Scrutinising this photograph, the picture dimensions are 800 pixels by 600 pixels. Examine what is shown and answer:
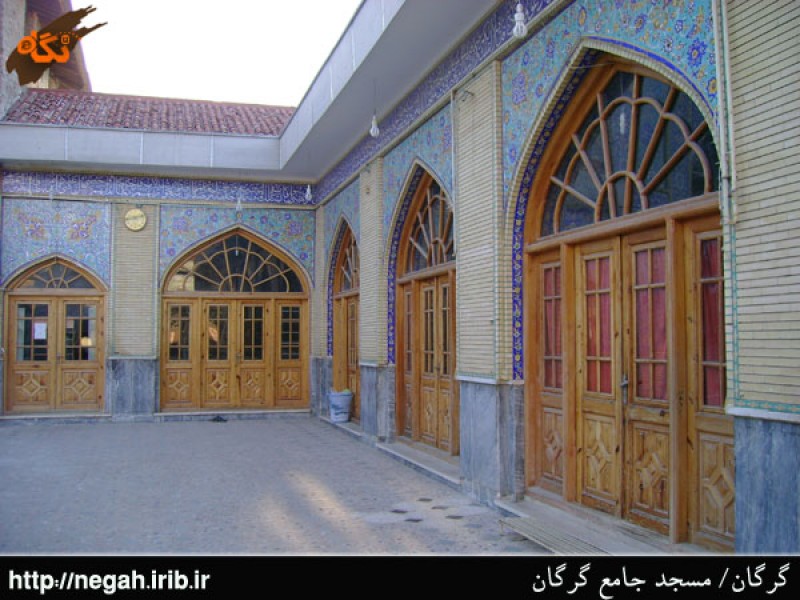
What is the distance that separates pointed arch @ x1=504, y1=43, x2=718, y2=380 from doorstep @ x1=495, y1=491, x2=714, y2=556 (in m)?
0.95

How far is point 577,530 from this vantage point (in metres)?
4.91

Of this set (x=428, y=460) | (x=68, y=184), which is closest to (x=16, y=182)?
(x=68, y=184)

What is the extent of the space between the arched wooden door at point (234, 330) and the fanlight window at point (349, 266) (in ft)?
4.40

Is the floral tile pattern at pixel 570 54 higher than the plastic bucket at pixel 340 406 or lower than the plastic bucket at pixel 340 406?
higher

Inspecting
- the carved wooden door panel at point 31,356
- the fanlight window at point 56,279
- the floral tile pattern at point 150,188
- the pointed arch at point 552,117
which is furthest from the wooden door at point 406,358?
the carved wooden door panel at point 31,356

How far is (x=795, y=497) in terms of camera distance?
3.22m

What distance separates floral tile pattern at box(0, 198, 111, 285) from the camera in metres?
11.9

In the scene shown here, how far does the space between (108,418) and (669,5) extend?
34.2 feet

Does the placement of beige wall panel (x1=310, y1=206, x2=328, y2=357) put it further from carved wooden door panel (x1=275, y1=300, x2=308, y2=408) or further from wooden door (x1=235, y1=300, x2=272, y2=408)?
wooden door (x1=235, y1=300, x2=272, y2=408)

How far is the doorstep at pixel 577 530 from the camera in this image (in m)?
4.34

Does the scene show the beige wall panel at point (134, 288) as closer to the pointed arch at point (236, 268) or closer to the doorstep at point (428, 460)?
the pointed arch at point (236, 268)

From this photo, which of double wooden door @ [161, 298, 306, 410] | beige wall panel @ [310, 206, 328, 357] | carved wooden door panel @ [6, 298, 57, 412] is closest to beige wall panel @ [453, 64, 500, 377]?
beige wall panel @ [310, 206, 328, 357]

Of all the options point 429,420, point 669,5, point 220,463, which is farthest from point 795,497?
point 220,463

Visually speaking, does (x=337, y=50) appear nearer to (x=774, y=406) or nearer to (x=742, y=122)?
(x=742, y=122)
